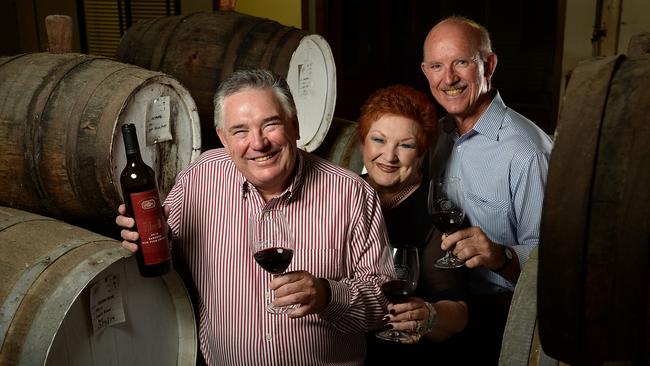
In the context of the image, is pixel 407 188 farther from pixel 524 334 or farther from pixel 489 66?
pixel 524 334

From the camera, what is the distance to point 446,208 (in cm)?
215

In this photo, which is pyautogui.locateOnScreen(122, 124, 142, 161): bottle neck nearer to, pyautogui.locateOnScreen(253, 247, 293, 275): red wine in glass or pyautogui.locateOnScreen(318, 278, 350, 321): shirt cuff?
pyautogui.locateOnScreen(253, 247, 293, 275): red wine in glass

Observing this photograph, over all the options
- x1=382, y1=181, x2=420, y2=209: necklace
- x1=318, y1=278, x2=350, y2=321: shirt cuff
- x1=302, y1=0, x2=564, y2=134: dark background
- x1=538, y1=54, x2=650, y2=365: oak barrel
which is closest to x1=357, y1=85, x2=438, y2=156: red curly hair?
x1=382, y1=181, x2=420, y2=209: necklace

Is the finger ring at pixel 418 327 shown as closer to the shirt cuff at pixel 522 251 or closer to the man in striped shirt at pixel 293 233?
the man in striped shirt at pixel 293 233

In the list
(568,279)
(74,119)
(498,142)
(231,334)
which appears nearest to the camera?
(568,279)

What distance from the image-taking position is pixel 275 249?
5.55 feet

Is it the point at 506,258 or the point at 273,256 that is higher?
the point at 273,256

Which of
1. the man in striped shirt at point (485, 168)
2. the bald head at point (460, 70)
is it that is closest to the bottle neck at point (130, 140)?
the man in striped shirt at point (485, 168)

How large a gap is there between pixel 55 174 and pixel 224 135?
2.55 feet

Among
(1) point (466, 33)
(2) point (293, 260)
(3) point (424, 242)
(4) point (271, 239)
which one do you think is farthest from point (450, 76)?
(4) point (271, 239)

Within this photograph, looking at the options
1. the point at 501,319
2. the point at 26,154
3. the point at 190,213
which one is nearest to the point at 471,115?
the point at 501,319

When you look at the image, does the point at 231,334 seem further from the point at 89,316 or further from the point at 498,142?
the point at 498,142

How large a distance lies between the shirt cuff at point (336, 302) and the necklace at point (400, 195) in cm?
59

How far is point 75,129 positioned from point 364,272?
1141 millimetres
